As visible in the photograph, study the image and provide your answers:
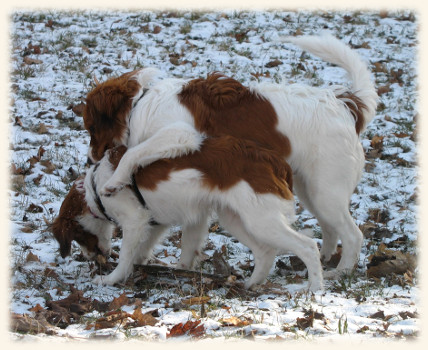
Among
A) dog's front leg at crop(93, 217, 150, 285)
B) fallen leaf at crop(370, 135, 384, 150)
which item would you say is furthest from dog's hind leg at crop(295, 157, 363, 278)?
fallen leaf at crop(370, 135, 384, 150)

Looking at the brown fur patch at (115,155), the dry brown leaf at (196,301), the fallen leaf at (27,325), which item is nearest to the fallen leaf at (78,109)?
the brown fur patch at (115,155)

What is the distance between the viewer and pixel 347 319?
391 cm

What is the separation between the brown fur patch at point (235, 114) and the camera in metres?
5.37

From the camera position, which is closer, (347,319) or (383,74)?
(347,319)

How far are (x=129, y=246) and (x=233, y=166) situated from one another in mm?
1144

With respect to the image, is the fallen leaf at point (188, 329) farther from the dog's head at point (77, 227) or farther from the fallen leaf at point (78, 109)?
the fallen leaf at point (78, 109)

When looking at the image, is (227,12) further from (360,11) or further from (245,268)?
(245,268)

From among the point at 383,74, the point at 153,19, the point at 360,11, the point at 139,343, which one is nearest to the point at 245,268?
the point at 139,343

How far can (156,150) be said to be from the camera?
5141 mm

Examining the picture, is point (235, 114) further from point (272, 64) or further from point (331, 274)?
point (272, 64)

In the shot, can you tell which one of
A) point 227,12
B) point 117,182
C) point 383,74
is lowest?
point 117,182

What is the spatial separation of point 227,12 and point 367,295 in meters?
8.86

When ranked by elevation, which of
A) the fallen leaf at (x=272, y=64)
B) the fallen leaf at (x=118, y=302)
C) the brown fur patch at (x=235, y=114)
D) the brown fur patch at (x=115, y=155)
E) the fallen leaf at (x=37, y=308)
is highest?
the fallen leaf at (x=272, y=64)

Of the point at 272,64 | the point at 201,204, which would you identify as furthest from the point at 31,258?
the point at 272,64
